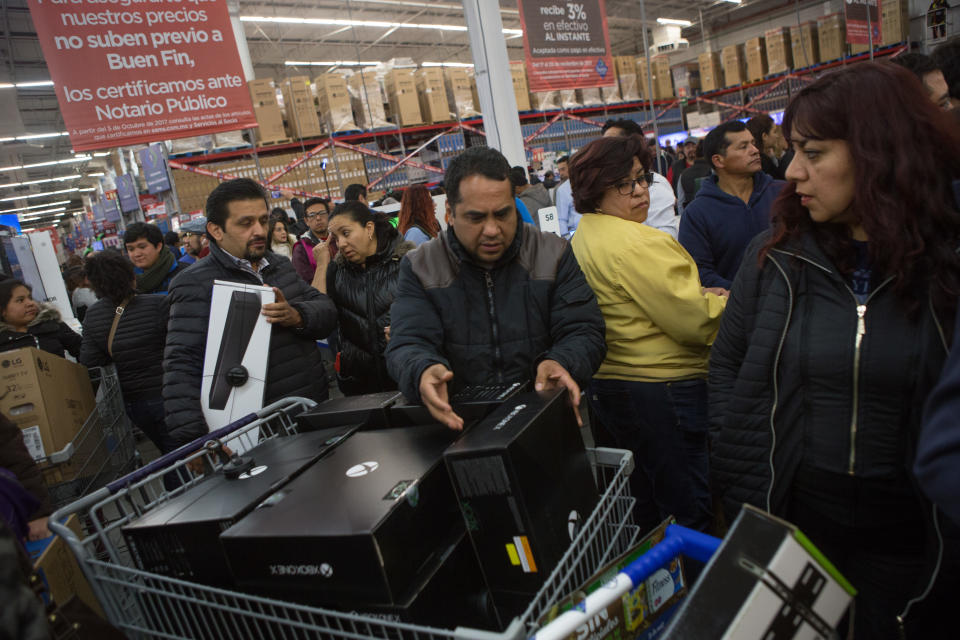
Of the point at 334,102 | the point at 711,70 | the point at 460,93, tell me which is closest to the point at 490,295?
the point at 334,102

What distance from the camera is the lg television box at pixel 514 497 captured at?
0.97m

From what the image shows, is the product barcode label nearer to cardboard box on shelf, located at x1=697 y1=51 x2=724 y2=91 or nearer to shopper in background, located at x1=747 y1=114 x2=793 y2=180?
shopper in background, located at x1=747 y1=114 x2=793 y2=180

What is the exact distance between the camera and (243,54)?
10.7 metres

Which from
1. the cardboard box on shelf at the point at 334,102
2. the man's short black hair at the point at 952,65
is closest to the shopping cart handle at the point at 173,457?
the man's short black hair at the point at 952,65

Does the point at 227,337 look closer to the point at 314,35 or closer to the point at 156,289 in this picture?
the point at 156,289

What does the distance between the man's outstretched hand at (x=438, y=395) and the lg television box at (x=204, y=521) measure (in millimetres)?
248

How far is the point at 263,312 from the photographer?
208cm

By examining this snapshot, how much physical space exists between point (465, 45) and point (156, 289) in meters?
19.4

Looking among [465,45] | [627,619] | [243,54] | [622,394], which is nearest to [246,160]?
[243,54]

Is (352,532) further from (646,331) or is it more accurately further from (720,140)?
(720,140)

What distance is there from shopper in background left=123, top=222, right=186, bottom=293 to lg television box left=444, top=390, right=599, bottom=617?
336 centimetres

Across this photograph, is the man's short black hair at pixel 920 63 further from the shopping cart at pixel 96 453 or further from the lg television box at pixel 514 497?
the shopping cart at pixel 96 453

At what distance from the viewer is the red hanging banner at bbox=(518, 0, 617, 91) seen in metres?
5.36

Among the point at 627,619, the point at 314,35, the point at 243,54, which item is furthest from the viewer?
the point at 314,35
